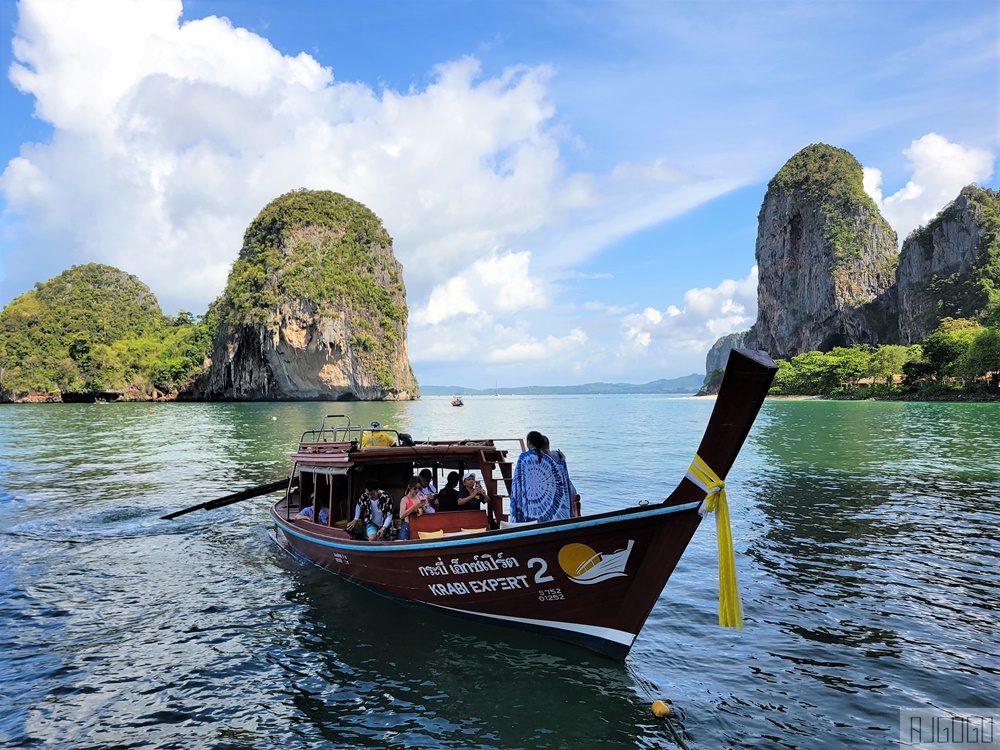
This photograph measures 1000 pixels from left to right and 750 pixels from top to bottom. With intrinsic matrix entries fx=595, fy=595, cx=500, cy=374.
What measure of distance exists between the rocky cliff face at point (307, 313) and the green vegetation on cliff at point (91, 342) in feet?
23.6

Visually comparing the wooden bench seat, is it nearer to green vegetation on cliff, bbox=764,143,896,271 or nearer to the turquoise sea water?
the turquoise sea water

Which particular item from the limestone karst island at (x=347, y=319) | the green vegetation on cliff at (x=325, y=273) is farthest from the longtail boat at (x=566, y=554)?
the green vegetation on cliff at (x=325, y=273)

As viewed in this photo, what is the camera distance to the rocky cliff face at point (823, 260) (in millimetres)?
127125

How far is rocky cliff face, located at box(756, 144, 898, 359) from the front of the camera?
12712 centimetres

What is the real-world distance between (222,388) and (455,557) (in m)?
100

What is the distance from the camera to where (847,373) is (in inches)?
3595

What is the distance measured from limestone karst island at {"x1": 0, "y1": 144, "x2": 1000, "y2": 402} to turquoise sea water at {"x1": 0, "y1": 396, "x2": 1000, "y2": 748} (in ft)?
220

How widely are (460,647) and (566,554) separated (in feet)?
6.70

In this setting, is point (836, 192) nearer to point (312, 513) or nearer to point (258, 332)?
point (258, 332)

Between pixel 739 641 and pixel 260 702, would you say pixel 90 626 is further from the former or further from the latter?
pixel 739 641

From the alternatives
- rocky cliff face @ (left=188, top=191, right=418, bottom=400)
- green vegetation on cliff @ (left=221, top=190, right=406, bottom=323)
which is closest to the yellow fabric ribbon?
rocky cliff face @ (left=188, top=191, right=418, bottom=400)

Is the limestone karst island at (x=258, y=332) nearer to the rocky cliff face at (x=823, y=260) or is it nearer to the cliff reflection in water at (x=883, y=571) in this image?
the cliff reflection in water at (x=883, y=571)

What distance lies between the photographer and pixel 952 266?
10619 centimetres

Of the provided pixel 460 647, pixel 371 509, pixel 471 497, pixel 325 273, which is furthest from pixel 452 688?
pixel 325 273
